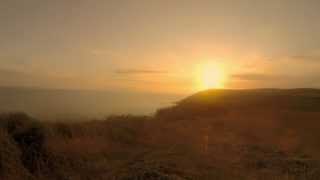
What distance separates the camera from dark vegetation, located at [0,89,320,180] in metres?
14.1

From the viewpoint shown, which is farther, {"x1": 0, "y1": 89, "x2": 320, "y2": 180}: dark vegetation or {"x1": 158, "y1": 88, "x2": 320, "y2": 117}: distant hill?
{"x1": 158, "y1": 88, "x2": 320, "y2": 117}: distant hill

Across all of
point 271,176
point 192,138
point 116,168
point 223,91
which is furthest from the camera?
point 223,91

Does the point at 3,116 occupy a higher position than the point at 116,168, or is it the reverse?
the point at 3,116

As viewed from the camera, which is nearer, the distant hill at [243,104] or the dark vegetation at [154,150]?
the dark vegetation at [154,150]

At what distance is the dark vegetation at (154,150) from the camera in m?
14.1

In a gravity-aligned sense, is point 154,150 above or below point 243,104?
below

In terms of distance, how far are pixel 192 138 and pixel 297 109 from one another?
20914 mm

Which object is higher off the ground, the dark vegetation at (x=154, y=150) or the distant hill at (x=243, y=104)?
the distant hill at (x=243, y=104)

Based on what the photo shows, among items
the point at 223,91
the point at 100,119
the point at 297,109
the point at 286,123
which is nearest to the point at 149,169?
the point at 100,119

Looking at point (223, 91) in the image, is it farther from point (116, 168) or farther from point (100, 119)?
point (116, 168)

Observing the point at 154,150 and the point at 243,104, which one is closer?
the point at 154,150

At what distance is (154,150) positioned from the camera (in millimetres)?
19062

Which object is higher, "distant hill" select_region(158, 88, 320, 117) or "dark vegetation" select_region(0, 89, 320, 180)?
"distant hill" select_region(158, 88, 320, 117)

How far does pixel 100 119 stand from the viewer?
2741 centimetres
